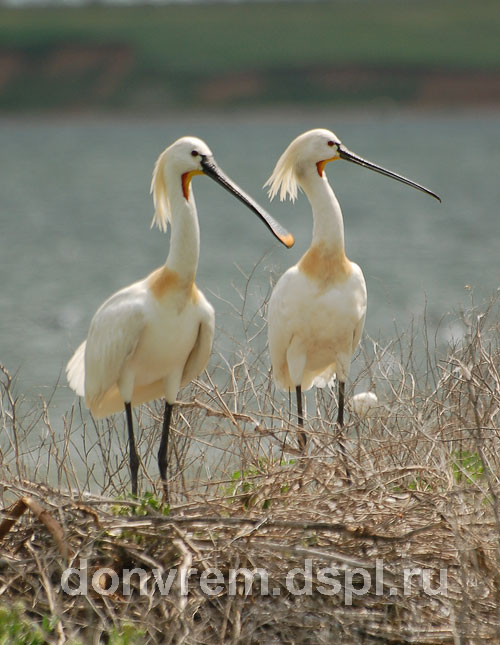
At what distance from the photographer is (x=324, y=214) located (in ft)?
22.7

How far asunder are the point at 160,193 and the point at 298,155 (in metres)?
1.04

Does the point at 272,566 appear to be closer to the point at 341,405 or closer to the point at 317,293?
the point at 341,405

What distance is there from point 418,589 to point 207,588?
823mm

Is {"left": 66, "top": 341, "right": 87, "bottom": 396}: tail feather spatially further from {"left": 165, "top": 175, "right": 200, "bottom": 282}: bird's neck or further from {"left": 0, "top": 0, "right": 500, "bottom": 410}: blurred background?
{"left": 0, "top": 0, "right": 500, "bottom": 410}: blurred background

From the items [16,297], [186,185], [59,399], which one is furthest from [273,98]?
[186,185]

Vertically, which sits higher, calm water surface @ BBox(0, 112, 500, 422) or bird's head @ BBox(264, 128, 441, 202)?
calm water surface @ BBox(0, 112, 500, 422)

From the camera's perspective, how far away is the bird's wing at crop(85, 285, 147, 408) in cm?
619

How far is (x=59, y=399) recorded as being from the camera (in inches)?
461

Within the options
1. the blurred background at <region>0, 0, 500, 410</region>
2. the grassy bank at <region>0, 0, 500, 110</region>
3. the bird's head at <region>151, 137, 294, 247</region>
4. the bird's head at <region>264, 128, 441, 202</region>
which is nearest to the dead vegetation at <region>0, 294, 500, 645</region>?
the bird's head at <region>151, 137, 294, 247</region>

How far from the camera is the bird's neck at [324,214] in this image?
22.4ft

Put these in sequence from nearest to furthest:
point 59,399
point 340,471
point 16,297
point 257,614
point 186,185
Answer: point 257,614, point 340,471, point 186,185, point 59,399, point 16,297

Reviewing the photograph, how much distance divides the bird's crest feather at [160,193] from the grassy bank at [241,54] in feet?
202

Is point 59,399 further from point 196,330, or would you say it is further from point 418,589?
point 418,589

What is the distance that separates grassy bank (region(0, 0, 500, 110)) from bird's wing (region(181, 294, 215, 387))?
2428 inches
